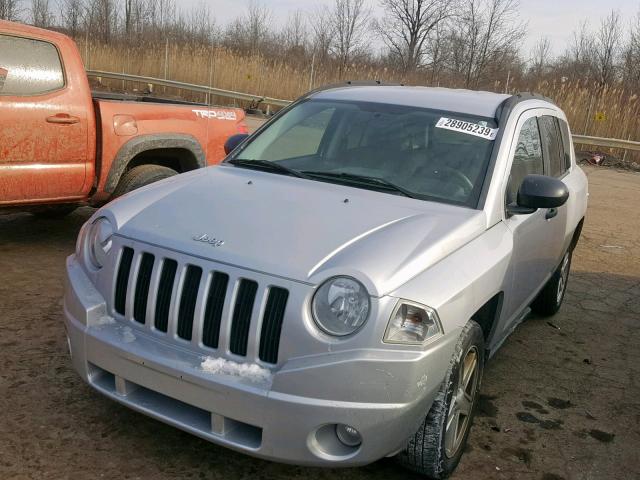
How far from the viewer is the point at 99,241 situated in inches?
122

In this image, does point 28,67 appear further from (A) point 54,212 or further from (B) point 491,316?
(B) point 491,316

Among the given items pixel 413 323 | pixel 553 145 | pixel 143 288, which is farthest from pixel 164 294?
pixel 553 145

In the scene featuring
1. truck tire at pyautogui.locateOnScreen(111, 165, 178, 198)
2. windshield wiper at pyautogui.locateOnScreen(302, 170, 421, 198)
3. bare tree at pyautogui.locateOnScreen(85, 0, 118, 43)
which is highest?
bare tree at pyautogui.locateOnScreen(85, 0, 118, 43)

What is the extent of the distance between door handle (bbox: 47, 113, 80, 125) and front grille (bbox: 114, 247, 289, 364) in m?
2.86

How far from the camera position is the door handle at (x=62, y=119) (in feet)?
17.4

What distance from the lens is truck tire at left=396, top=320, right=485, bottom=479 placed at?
2.79 m

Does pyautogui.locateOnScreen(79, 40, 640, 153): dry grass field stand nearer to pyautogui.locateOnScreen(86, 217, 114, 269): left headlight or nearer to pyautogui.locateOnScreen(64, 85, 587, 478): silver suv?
pyautogui.locateOnScreen(64, 85, 587, 478): silver suv

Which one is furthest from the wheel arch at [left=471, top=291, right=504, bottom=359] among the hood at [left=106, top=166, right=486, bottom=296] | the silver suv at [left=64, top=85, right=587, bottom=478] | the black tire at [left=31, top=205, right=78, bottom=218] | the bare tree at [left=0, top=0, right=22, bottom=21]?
the bare tree at [left=0, top=0, right=22, bottom=21]

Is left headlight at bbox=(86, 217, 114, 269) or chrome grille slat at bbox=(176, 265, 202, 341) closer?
chrome grille slat at bbox=(176, 265, 202, 341)

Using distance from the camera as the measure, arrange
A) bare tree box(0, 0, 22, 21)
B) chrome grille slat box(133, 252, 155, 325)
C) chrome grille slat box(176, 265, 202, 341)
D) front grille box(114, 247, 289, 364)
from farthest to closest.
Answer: bare tree box(0, 0, 22, 21) → chrome grille slat box(133, 252, 155, 325) → chrome grille slat box(176, 265, 202, 341) → front grille box(114, 247, 289, 364)

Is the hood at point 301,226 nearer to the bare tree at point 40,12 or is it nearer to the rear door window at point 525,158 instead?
the rear door window at point 525,158

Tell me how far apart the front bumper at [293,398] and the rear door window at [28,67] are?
319cm

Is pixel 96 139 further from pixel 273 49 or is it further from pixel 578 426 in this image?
pixel 273 49

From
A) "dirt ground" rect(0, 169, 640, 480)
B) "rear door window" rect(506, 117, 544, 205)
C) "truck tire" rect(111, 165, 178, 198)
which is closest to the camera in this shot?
"dirt ground" rect(0, 169, 640, 480)
